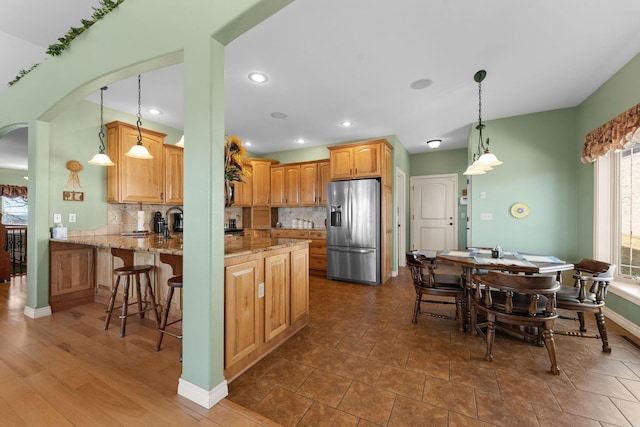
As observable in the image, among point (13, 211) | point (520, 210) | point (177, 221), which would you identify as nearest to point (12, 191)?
point (13, 211)

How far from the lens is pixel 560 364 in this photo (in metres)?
2.08

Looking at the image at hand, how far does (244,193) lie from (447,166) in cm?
473

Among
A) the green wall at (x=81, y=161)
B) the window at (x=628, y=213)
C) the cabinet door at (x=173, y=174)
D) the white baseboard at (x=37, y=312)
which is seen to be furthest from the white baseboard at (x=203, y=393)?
the window at (x=628, y=213)

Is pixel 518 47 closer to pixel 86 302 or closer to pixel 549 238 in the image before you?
pixel 549 238

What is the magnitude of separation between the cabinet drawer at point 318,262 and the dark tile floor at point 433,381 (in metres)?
2.22

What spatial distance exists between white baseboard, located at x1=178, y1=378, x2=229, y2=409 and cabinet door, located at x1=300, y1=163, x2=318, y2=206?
4.02 m

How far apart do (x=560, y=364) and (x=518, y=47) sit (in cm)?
274

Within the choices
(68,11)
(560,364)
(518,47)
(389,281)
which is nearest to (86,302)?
(68,11)

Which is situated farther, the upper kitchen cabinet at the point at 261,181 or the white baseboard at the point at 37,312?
the upper kitchen cabinet at the point at 261,181

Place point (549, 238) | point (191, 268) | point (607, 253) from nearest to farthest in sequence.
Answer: point (191, 268)
point (607, 253)
point (549, 238)

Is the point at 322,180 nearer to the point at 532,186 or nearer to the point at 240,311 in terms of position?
the point at 532,186

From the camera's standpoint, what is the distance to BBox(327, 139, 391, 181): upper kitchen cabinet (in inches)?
177

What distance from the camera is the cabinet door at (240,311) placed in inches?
70.7

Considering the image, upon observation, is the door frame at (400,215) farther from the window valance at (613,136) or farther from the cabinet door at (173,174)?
the cabinet door at (173,174)
